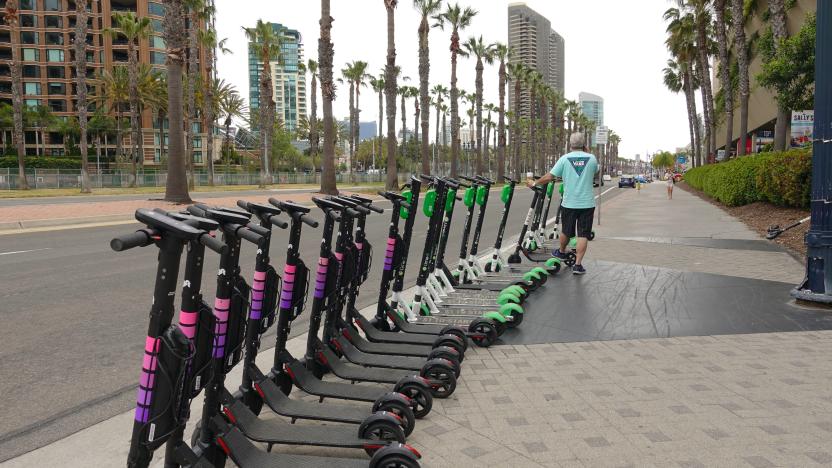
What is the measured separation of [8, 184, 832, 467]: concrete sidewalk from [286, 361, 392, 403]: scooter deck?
364 millimetres

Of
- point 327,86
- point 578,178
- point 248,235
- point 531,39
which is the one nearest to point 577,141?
point 578,178

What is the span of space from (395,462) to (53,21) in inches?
3736

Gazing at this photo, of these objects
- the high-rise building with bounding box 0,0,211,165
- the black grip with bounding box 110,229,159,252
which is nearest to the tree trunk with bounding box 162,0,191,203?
the black grip with bounding box 110,229,159,252

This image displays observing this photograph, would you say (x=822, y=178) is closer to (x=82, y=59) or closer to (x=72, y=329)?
(x=72, y=329)

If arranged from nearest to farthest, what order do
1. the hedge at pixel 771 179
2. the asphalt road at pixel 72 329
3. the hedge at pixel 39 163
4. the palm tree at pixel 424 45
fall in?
the asphalt road at pixel 72 329, the hedge at pixel 771 179, the palm tree at pixel 424 45, the hedge at pixel 39 163

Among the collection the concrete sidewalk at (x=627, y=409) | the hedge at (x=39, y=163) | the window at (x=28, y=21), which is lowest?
the concrete sidewalk at (x=627, y=409)

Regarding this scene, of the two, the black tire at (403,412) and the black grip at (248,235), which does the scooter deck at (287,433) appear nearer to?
the black tire at (403,412)

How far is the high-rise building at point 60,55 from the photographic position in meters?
79.8

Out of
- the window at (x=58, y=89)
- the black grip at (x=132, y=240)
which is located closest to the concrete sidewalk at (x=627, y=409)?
the black grip at (x=132, y=240)

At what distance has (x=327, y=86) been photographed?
3003 cm

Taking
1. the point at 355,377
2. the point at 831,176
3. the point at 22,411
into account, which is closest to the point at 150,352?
the point at 355,377

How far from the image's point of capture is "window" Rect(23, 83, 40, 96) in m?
80.9

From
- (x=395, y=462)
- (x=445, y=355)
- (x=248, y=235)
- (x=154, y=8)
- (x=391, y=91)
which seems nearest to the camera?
(x=248, y=235)

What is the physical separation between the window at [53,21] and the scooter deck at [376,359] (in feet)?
302
